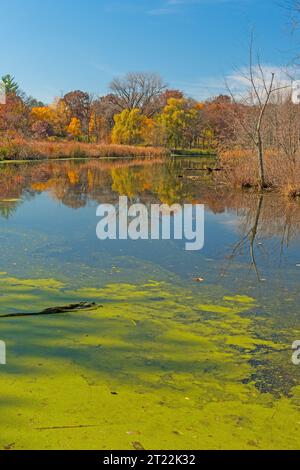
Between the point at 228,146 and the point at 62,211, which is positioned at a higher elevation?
the point at 228,146

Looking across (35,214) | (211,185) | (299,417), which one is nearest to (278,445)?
(299,417)

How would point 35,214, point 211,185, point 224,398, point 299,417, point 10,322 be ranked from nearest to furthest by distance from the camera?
point 299,417 < point 224,398 < point 10,322 < point 35,214 < point 211,185

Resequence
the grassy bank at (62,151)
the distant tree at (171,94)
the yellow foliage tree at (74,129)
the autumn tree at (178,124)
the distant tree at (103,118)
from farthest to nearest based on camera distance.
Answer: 1. the distant tree at (171,94)
2. the distant tree at (103,118)
3. the yellow foliage tree at (74,129)
4. the autumn tree at (178,124)
5. the grassy bank at (62,151)

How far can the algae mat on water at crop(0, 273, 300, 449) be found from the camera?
2.04 m

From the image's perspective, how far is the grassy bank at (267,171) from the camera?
11.2m

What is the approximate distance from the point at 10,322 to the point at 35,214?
5.47 meters

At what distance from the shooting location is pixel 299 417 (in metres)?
2.21

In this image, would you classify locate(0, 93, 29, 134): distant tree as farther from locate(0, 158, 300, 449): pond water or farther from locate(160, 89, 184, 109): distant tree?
locate(0, 158, 300, 449): pond water

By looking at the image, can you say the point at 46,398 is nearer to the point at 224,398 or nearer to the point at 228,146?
the point at 224,398

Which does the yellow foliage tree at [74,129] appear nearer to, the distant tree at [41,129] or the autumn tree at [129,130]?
the distant tree at [41,129]

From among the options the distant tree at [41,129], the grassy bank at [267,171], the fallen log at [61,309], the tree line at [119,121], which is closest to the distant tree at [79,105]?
the tree line at [119,121]
